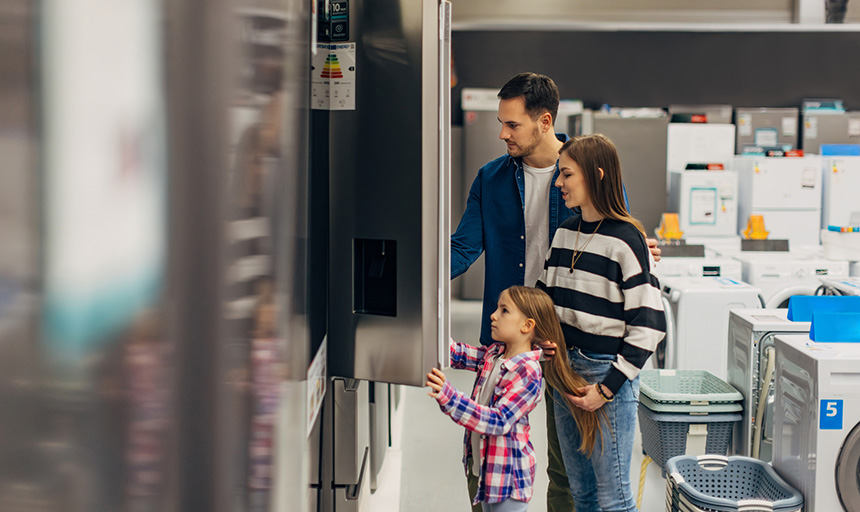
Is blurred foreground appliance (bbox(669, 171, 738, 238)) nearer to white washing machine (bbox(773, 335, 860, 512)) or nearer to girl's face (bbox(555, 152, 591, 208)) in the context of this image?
white washing machine (bbox(773, 335, 860, 512))

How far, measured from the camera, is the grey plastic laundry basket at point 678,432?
118 inches

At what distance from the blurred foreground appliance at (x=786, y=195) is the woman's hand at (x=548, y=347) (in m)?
5.53

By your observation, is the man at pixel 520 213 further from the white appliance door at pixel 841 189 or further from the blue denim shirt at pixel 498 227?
the white appliance door at pixel 841 189

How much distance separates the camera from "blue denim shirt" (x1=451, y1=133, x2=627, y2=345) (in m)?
2.37

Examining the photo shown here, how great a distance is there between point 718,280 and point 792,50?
568 centimetres

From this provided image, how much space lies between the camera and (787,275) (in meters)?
4.70

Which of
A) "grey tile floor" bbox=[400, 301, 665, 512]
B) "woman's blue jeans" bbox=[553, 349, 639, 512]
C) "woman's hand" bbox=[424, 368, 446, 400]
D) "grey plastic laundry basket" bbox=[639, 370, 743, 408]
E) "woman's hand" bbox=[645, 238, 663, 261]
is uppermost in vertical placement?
"woman's hand" bbox=[645, 238, 663, 261]

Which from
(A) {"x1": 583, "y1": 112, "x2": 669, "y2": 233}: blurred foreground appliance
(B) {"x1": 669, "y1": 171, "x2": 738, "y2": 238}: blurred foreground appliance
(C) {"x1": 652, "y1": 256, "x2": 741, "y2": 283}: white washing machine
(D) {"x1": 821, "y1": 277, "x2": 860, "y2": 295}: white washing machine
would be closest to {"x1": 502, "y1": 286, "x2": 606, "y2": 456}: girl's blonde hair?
(D) {"x1": 821, "y1": 277, "x2": 860, "y2": 295}: white washing machine

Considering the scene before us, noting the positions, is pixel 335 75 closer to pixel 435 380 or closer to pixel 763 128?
pixel 435 380

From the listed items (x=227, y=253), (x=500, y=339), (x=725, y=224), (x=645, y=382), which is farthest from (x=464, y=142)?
(x=227, y=253)

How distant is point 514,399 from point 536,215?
63 centimetres

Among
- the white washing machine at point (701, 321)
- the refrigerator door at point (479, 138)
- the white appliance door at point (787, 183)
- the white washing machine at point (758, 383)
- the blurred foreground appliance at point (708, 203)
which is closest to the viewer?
the white washing machine at point (758, 383)

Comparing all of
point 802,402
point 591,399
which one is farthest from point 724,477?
point 591,399

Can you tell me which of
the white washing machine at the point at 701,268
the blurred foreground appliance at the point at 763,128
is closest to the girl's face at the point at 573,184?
the white washing machine at the point at 701,268
